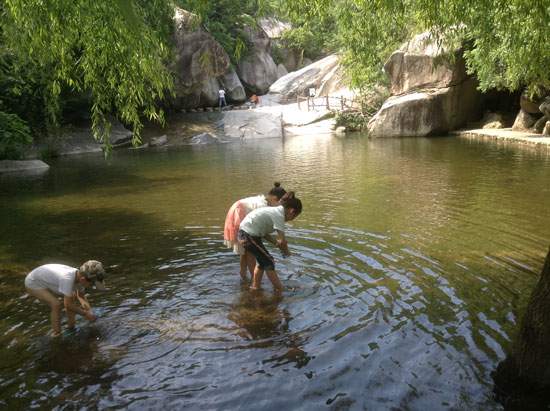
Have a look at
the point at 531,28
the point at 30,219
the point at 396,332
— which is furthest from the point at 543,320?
the point at 30,219

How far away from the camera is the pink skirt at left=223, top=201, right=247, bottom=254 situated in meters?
6.16

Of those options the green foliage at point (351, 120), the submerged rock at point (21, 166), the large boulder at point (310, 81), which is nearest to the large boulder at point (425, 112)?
the green foliage at point (351, 120)

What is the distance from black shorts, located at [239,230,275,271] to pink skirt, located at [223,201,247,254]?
437 mm

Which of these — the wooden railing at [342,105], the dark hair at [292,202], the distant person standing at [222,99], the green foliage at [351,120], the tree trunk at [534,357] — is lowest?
the tree trunk at [534,357]

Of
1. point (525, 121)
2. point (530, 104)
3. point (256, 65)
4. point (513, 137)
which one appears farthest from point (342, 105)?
point (513, 137)

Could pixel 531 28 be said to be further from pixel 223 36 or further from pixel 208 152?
pixel 223 36

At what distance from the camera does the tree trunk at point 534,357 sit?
331 cm

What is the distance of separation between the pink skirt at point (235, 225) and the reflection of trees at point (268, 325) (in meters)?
0.61

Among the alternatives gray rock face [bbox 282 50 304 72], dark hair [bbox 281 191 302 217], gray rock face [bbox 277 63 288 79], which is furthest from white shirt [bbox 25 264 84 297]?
gray rock face [bbox 282 50 304 72]

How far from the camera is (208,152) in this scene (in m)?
25.4

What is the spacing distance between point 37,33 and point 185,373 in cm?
467

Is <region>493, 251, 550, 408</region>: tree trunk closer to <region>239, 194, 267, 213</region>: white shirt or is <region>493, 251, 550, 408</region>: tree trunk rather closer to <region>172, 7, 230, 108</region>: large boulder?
<region>239, 194, 267, 213</region>: white shirt

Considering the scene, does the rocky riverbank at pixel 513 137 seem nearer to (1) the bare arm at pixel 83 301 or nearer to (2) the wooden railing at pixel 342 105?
(2) the wooden railing at pixel 342 105

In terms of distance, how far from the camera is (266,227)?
568cm
